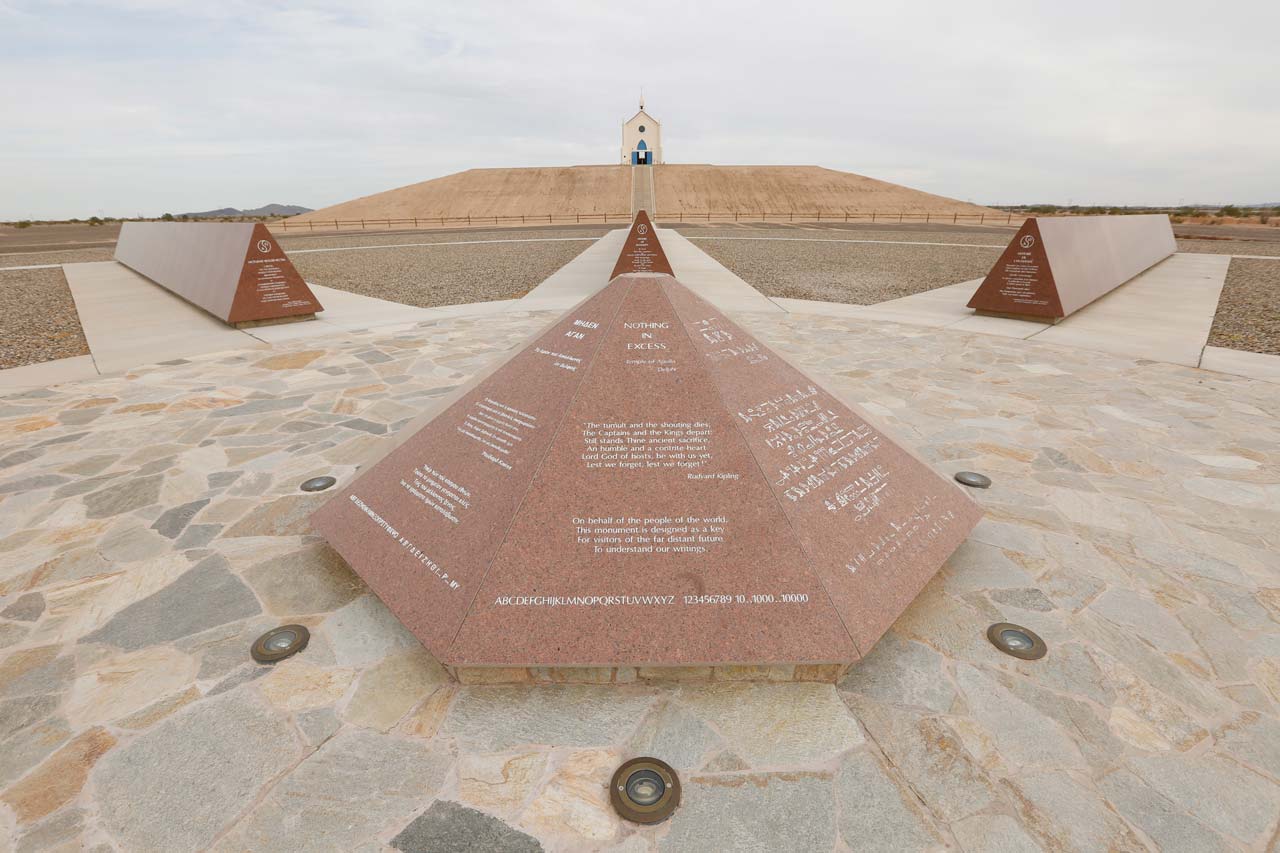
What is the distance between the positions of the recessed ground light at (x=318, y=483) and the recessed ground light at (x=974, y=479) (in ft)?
15.6

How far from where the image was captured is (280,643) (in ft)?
9.13

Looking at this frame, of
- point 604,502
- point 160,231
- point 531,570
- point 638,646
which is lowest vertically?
point 638,646

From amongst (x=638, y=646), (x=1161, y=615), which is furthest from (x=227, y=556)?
(x=1161, y=615)

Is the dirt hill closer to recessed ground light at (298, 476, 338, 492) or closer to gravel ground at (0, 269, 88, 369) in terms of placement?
gravel ground at (0, 269, 88, 369)

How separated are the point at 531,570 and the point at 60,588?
280 centimetres

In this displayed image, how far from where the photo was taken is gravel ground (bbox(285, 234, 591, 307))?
41.3 feet

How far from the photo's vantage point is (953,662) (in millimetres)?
2662

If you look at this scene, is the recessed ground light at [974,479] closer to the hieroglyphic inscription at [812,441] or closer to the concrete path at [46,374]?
the hieroglyphic inscription at [812,441]

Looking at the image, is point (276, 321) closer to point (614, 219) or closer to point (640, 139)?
point (614, 219)

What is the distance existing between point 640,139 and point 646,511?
79367 millimetres

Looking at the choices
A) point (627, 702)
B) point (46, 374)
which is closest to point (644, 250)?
point (46, 374)

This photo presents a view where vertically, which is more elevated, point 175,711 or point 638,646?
point 638,646

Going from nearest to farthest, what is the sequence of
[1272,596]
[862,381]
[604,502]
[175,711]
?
[175,711], [604,502], [1272,596], [862,381]

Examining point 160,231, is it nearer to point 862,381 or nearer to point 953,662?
point 862,381
